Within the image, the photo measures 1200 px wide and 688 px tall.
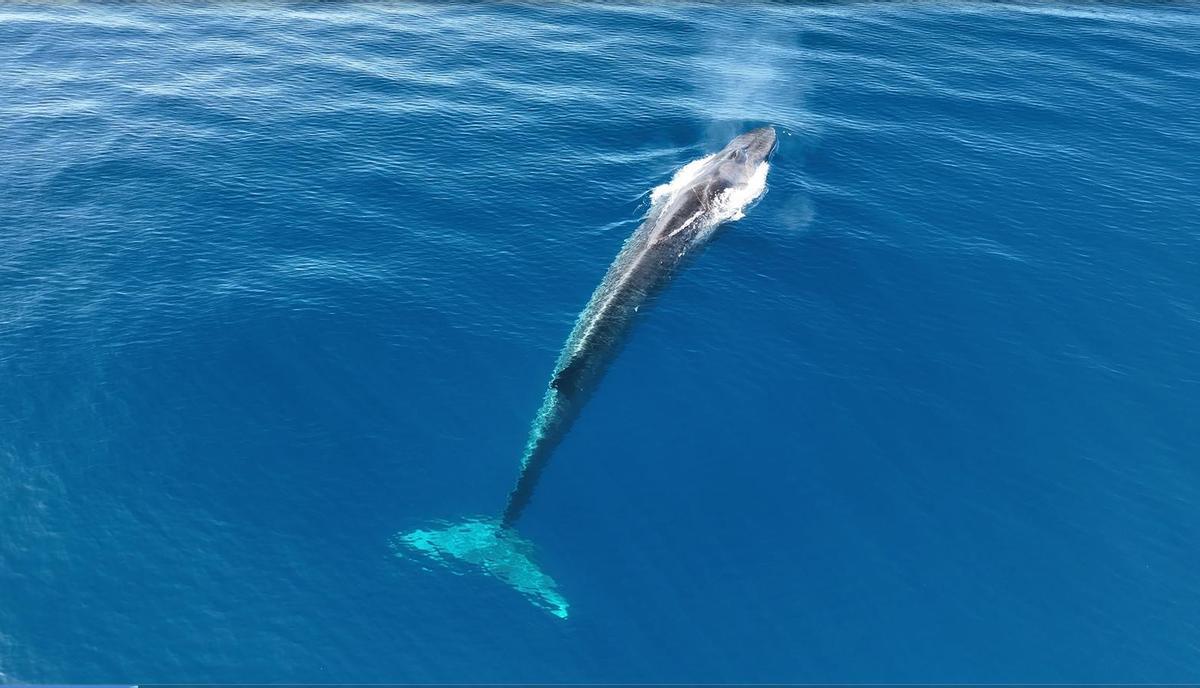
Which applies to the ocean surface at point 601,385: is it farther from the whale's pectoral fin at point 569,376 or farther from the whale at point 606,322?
the whale's pectoral fin at point 569,376

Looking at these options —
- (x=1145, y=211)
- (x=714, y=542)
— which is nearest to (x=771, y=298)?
(x=714, y=542)

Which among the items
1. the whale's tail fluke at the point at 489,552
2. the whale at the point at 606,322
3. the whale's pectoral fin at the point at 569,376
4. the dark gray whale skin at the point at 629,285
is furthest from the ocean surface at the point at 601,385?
the whale's pectoral fin at the point at 569,376

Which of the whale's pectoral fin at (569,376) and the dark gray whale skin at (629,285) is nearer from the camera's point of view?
the dark gray whale skin at (629,285)

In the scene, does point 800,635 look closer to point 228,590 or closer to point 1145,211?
point 228,590

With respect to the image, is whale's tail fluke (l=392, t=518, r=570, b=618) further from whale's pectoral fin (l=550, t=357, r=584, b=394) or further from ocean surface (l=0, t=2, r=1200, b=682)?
whale's pectoral fin (l=550, t=357, r=584, b=394)

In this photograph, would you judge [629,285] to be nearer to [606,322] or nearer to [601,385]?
[606,322]

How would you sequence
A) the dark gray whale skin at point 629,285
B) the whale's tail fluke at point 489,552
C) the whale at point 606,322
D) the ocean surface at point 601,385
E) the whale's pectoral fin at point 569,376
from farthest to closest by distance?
the whale's pectoral fin at point 569,376, the dark gray whale skin at point 629,285, the whale at point 606,322, the whale's tail fluke at point 489,552, the ocean surface at point 601,385
